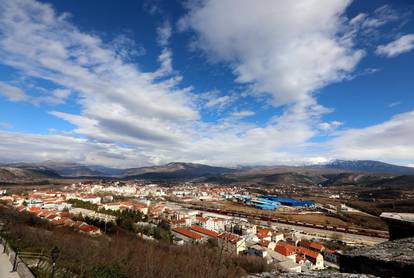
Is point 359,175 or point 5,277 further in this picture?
point 359,175

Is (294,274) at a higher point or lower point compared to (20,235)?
higher

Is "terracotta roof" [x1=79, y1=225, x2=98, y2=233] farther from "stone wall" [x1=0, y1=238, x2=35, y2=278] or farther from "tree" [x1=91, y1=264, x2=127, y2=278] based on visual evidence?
"tree" [x1=91, y1=264, x2=127, y2=278]

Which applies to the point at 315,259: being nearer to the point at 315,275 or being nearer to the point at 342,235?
the point at 342,235

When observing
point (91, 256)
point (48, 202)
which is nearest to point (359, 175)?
point (48, 202)

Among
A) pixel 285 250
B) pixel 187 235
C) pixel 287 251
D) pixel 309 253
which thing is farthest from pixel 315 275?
pixel 187 235

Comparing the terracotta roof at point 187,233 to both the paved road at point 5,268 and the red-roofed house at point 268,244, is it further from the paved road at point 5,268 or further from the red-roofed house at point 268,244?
the paved road at point 5,268

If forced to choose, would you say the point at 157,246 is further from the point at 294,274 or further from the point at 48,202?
the point at 48,202

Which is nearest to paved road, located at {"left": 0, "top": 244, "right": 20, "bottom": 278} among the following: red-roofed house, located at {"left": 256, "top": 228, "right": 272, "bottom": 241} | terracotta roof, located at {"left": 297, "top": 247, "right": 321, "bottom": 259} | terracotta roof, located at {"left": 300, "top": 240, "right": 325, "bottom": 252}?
terracotta roof, located at {"left": 297, "top": 247, "right": 321, "bottom": 259}

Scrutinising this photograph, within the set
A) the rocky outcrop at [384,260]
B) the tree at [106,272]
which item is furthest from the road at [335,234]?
the rocky outcrop at [384,260]
